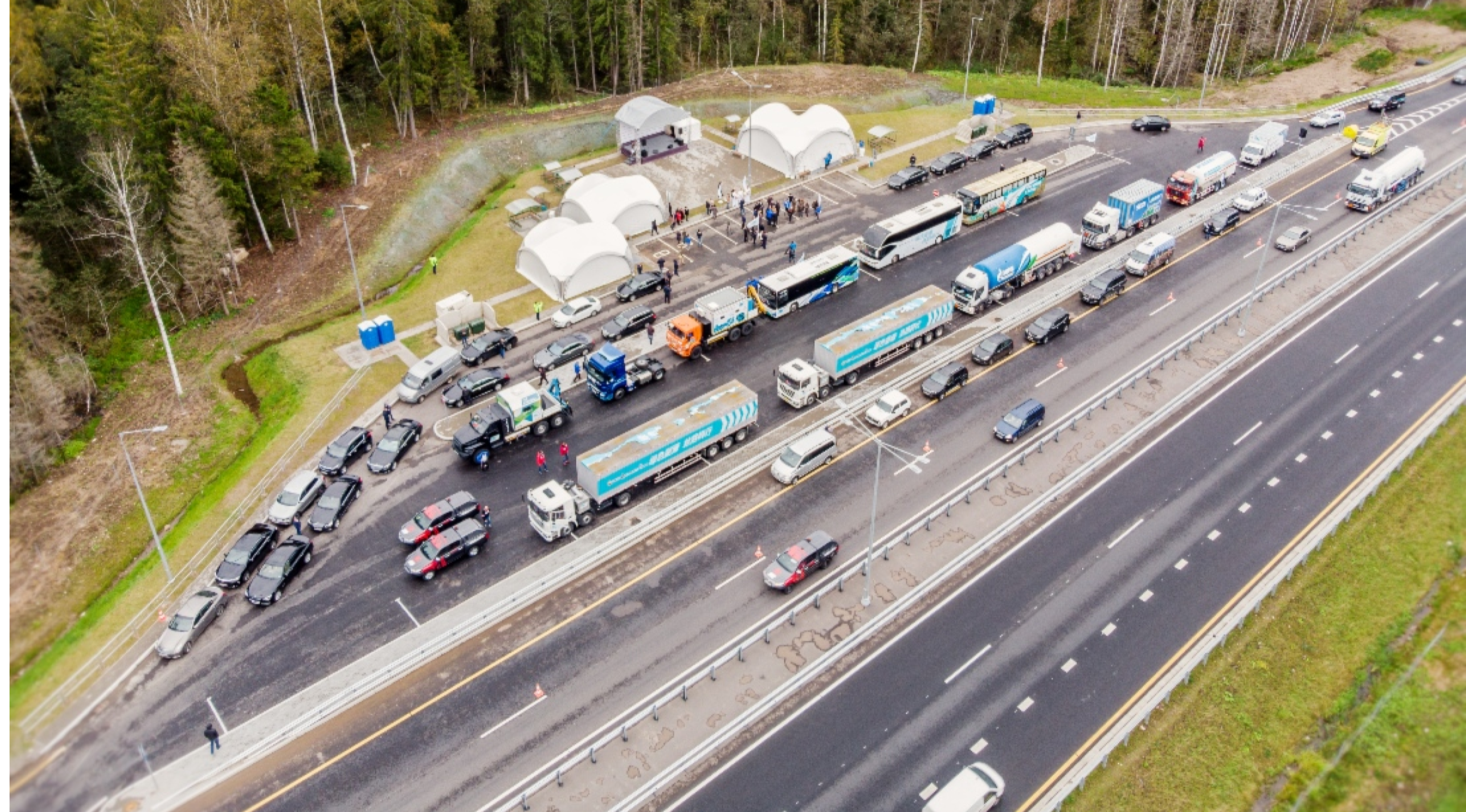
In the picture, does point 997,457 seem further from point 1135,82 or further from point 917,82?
point 1135,82

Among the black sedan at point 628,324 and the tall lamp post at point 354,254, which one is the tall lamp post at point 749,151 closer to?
the black sedan at point 628,324

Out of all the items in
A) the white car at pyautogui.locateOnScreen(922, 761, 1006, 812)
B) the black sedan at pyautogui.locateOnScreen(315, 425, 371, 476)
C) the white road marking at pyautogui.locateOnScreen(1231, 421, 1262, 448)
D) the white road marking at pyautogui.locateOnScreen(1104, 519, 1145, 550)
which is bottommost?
the white car at pyautogui.locateOnScreen(922, 761, 1006, 812)

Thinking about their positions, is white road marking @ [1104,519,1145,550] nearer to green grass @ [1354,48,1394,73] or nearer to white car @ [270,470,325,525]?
white car @ [270,470,325,525]

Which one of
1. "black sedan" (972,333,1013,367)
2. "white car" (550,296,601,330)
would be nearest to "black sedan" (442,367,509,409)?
"white car" (550,296,601,330)

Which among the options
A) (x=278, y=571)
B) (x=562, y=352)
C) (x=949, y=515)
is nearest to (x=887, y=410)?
(x=949, y=515)

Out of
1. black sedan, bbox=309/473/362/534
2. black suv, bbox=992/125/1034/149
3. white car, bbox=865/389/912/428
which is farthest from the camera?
black suv, bbox=992/125/1034/149

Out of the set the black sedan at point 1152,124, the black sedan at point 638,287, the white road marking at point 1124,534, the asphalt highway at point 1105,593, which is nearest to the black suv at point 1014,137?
the black sedan at point 1152,124

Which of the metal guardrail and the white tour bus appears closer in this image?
the metal guardrail
